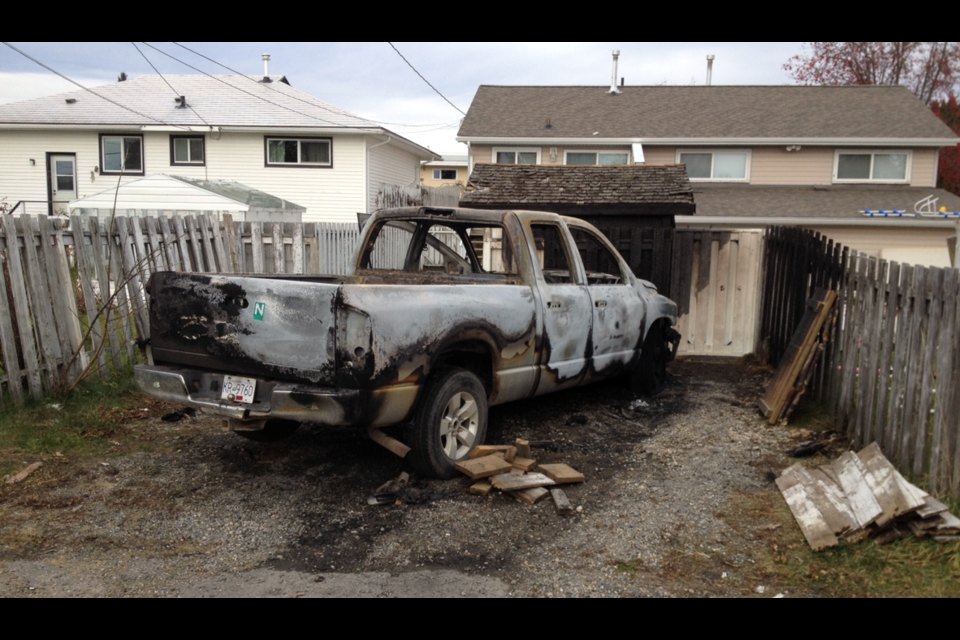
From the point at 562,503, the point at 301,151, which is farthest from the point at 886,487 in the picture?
the point at 301,151

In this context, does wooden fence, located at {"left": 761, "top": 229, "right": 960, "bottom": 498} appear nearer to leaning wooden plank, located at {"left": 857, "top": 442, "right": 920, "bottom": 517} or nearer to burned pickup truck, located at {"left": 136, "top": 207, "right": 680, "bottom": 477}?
leaning wooden plank, located at {"left": 857, "top": 442, "right": 920, "bottom": 517}

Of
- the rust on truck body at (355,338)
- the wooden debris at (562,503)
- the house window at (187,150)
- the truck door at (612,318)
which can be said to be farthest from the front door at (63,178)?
the wooden debris at (562,503)

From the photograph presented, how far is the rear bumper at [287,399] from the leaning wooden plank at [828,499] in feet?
8.53

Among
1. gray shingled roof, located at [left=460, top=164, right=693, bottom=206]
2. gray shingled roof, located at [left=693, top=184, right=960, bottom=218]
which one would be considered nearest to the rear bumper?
gray shingled roof, located at [left=460, top=164, right=693, bottom=206]

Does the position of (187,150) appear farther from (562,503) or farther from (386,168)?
(562,503)

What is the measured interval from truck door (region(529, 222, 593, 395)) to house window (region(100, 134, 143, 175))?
2092 cm

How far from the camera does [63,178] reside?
24.4 metres

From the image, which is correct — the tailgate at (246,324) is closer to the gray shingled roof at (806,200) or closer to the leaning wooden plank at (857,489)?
the leaning wooden plank at (857,489)

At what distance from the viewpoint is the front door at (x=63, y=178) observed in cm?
2428

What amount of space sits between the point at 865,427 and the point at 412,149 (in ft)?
76.4

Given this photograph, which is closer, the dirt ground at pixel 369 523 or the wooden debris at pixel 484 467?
the dirt ground at pixel 369 523

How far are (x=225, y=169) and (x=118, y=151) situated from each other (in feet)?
11.5

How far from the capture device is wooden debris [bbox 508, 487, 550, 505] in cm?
496

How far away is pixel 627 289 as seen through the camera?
755 centimetres
